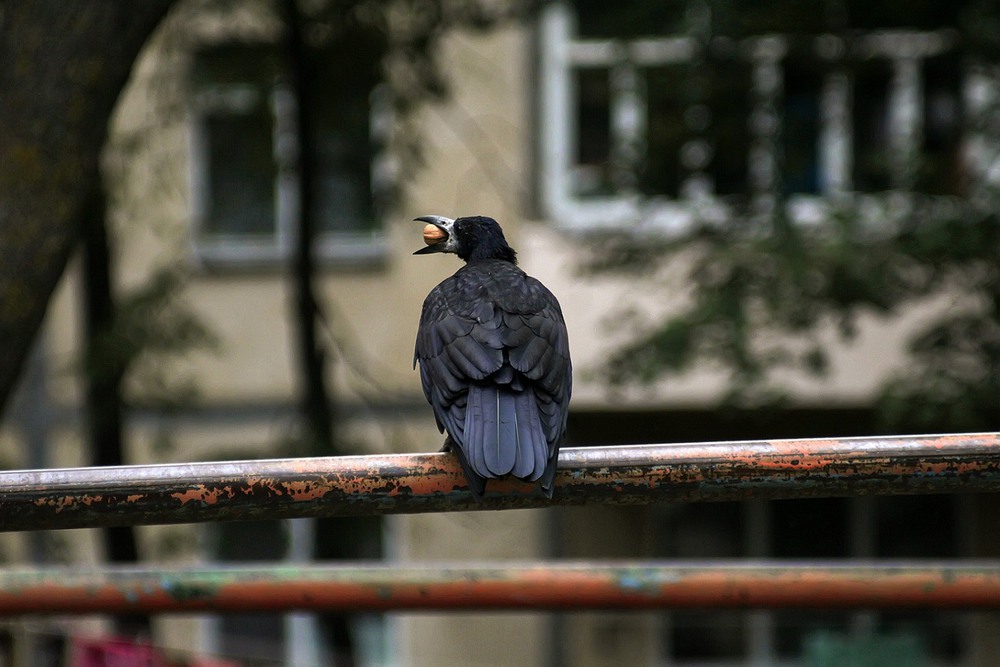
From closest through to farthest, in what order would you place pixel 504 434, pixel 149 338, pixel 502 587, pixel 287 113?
pixel 504 434 → pixel 502 587 → pixel 149 338 → pixel 287 113

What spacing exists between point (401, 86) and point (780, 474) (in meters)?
4.80

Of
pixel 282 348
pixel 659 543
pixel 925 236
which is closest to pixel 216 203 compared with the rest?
pixel 282 348

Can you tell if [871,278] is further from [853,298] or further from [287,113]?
[287,113]

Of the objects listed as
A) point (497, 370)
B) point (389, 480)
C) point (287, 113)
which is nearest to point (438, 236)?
point (497, 370)

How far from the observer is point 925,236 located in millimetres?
5203

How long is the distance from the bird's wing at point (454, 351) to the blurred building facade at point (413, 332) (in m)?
3.32

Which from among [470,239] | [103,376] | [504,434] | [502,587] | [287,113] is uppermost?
[287,113]

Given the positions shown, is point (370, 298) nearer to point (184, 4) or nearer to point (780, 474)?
point (184, 4)

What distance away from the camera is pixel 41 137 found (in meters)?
2.93

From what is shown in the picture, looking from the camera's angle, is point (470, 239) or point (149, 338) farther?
point (149, 338)

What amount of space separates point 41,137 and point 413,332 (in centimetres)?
657

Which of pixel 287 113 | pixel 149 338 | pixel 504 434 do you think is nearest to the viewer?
pixel 504 434

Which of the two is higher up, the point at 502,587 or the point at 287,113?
the point at 287,113

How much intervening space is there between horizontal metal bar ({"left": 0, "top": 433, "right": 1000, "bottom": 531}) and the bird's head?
1685 millimetres
